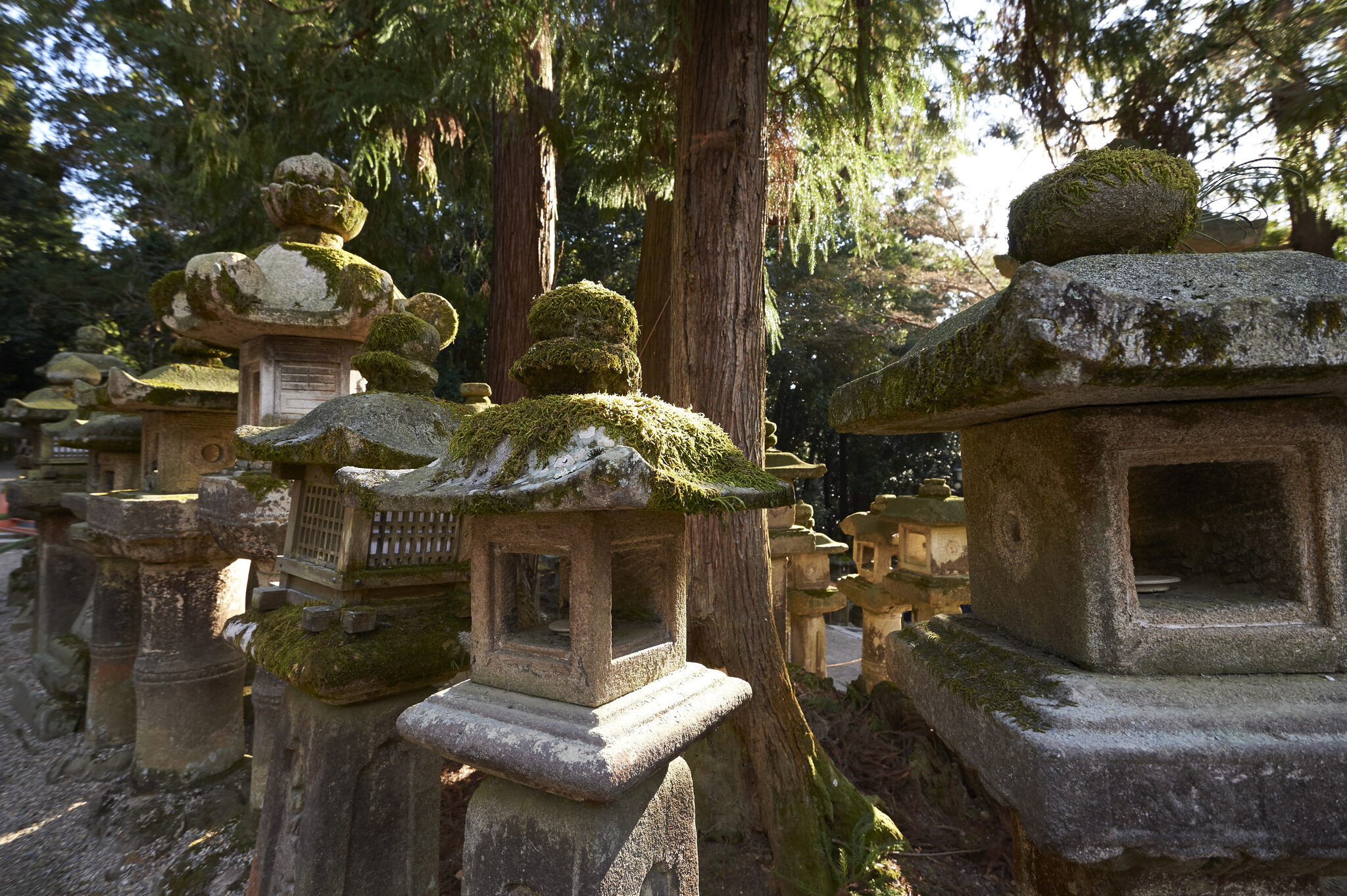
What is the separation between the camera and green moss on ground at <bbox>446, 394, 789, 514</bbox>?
159 centimetres

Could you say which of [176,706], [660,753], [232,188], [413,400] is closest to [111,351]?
[232,188]

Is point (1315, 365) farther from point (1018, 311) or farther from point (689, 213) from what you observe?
point (689, 213)

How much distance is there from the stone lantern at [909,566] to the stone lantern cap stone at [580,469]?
465cm

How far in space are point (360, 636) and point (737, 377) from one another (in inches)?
86.4

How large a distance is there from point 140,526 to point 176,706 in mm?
1567

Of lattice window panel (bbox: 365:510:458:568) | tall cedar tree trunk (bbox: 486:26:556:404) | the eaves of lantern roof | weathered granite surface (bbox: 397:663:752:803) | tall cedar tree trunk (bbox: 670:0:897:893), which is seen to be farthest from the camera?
the eaves of lantern roof

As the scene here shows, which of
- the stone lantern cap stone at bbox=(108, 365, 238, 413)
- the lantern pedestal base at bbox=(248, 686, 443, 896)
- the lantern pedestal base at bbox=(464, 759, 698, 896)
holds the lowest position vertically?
the lantern pedestal base at bbox=(248, 686, 443, 896)

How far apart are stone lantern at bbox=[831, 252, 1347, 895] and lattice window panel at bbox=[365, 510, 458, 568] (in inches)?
87.5

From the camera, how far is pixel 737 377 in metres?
3.33

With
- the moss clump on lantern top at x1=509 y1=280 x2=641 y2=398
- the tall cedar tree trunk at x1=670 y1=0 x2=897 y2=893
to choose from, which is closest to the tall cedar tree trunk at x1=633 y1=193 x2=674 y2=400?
the tall cedar tree trunk at x1=670 y1=0 x2=897 y2=893

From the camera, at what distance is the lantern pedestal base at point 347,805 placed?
103 inches

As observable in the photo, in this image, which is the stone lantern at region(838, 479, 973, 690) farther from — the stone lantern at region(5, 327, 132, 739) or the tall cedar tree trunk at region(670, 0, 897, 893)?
the stone lantern at region(5, 327, 132, 739)

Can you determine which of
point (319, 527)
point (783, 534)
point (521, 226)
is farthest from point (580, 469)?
point (783, 534)

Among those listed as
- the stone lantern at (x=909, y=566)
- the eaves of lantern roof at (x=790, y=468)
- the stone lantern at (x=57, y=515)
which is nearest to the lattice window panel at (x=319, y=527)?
the eaves of lantern roof at (x=790, y=468)
